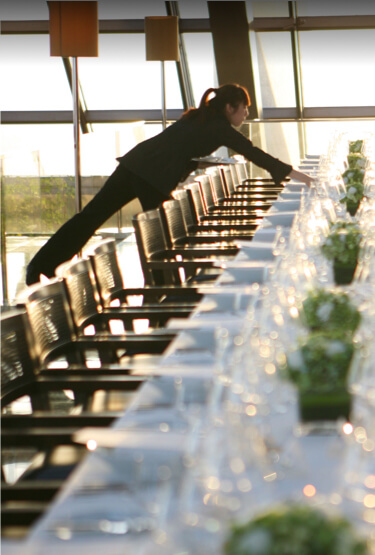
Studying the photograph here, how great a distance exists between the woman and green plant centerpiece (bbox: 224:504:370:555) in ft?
12.0

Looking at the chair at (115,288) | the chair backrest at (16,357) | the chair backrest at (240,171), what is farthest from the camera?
the chair backrest at (240,171)

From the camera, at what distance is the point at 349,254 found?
2.61m

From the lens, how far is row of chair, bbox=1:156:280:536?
200 centimetres

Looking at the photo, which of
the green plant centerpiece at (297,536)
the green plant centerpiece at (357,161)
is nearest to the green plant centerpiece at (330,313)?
the green plant centerpiece at (297,536)

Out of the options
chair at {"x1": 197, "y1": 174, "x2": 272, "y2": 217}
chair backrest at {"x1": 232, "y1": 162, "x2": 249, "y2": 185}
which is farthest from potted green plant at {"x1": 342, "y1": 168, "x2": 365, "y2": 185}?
chair backrest at {"x1": 232, "y1": 162, "x2": 249, "y2": 185}

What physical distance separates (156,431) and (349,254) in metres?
1.29

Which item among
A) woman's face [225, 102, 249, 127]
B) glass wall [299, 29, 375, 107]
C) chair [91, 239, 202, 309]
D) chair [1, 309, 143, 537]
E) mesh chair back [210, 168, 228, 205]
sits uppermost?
glass wall [299, 29, 375, 107]

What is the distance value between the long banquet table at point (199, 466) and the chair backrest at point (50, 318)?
0.86 metres

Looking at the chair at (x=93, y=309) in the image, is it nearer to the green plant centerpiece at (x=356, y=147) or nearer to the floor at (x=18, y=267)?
the floor at (x=18, y=267)

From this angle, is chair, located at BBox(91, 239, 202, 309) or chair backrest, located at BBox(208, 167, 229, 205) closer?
chair, located at BBox(91, 239, 202, 309)

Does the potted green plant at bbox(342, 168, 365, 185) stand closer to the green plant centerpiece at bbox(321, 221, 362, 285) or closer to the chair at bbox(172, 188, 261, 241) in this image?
the chair at bbox(172, 188, 261, 241)

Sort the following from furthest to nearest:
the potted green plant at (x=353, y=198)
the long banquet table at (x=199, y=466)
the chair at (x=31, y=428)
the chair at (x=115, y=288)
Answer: the potted green plant at (x=353, y=198) < the chair at (x=115, y=288) < the chair at (x=31, y=428) < the long banquet table at (x=199, y=466)

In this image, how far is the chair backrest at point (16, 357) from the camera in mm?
2436

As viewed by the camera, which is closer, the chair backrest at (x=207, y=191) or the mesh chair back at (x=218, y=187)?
the chair backrest at (x=207, y=191)
